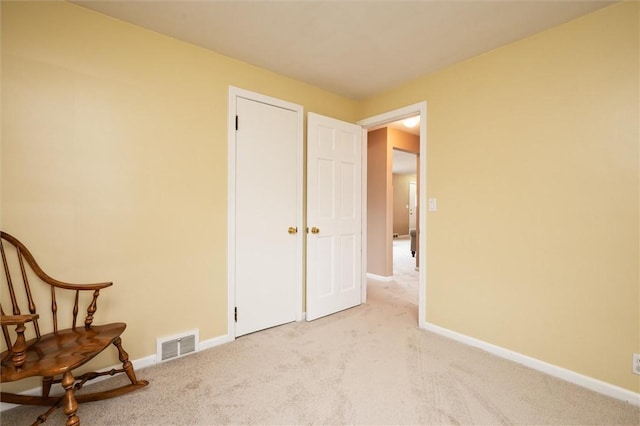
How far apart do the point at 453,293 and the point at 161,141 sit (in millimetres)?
2699

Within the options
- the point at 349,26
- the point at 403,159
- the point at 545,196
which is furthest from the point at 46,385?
the point at 403,159

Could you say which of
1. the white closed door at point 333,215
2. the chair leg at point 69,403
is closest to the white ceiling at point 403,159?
the white closed door at point 333,215

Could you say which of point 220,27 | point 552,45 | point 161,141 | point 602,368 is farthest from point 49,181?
point 602,368

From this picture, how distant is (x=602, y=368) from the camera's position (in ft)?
5.86

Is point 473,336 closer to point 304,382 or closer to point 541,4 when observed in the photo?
point 304,382

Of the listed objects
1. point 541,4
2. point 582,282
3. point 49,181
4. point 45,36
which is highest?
point 541,4

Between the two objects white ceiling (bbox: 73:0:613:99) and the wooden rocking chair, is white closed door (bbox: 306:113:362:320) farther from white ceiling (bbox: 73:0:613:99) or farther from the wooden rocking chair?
the wooden rocking chair

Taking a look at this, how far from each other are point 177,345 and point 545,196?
9.50 feet

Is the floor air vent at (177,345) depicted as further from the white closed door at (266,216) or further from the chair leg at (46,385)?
the chair leg at (46,385)

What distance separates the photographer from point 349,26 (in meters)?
1.99

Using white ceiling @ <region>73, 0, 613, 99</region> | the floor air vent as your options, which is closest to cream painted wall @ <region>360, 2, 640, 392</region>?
white ceiling @ <region>73, 0, 613, 99</region>

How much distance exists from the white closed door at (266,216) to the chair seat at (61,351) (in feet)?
3.39

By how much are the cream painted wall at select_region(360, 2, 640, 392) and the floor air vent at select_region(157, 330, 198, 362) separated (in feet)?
6.86

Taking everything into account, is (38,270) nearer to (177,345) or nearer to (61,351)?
(61,351)
